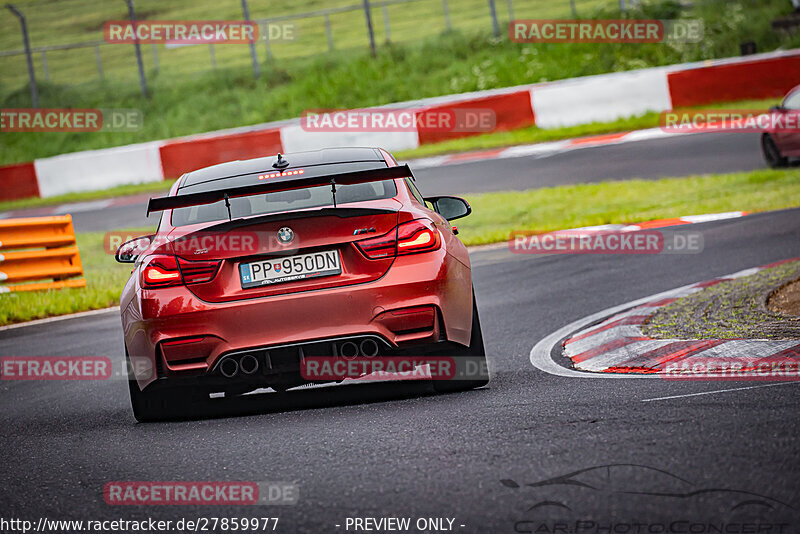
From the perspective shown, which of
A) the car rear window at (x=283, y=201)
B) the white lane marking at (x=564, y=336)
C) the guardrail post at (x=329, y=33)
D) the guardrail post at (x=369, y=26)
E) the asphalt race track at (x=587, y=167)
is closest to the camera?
the car rear window at (x=283, y=201)

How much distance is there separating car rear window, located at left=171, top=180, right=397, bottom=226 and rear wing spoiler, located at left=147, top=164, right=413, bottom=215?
0.59 ft

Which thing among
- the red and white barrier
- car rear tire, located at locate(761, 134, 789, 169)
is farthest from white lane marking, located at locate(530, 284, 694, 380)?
the red and white barrier

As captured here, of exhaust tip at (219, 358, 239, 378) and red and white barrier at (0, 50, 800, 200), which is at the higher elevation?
exhaust tip at (219, 358, 239, 378)

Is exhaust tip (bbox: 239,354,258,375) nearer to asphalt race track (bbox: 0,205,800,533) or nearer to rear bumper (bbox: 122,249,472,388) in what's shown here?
rear bumper (bbox: 122,249,472,388)

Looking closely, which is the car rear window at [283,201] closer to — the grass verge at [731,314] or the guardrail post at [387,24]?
the grass verge at [731,314]

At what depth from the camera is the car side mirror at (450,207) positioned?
7.05 meters

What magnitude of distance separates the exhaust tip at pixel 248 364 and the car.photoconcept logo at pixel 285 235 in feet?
2.01

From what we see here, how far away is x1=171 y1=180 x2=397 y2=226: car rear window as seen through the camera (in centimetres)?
622

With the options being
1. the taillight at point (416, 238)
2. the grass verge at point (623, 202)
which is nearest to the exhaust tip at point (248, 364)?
the taillight at point (416, 238)

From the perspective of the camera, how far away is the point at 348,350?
585cm

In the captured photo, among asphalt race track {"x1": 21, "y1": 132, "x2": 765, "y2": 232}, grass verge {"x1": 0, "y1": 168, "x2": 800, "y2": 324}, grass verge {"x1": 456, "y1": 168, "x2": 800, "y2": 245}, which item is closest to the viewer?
grass verge {"x1": 0, "y1": 168, "x2": 800, "y2": 324}

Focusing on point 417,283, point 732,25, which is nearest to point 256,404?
point 417,283

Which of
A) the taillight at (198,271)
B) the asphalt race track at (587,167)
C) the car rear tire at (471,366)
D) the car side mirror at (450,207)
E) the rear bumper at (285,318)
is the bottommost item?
the asphalt race track at (587,167)

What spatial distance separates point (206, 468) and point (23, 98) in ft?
106
